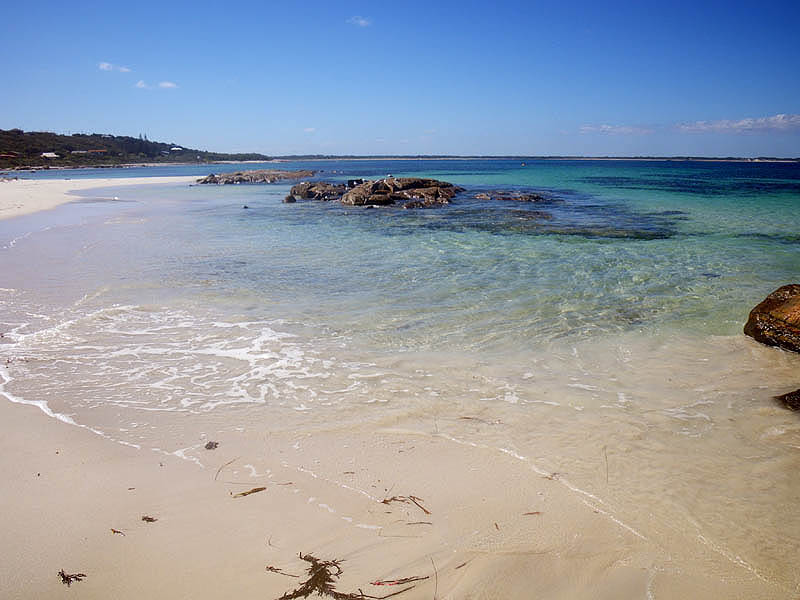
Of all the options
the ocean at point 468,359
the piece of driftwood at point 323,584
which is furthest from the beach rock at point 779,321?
the piece of driftwood at point 323,584

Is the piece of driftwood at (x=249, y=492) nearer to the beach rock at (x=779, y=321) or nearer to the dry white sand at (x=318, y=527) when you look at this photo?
the dry white sand at (x=318, y=527)

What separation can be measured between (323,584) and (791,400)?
4.96m

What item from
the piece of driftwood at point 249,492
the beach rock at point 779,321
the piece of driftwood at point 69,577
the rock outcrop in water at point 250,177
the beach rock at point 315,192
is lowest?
the piece of driftwood at point 69,577

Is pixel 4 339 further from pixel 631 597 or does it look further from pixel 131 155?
pixel 131 155

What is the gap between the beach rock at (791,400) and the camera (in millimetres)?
4723

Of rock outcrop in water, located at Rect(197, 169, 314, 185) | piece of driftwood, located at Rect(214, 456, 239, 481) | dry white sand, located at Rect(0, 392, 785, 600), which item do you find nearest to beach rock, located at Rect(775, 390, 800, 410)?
dry white sand, located at Rect(0, 392, 785, 600)

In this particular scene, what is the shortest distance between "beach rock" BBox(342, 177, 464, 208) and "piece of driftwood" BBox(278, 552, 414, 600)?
2252 centimetres

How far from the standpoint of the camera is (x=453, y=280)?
977 cm

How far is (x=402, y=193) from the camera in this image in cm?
2809

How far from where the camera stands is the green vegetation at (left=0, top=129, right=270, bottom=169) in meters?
94.6

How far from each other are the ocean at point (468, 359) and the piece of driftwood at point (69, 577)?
121 cm

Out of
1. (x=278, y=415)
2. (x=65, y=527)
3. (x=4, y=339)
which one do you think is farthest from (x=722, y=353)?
(x=4, y=339)

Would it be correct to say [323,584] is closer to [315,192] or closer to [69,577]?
[69,577]

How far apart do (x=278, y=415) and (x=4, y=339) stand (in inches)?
182
